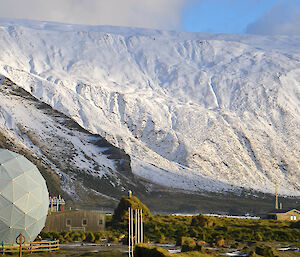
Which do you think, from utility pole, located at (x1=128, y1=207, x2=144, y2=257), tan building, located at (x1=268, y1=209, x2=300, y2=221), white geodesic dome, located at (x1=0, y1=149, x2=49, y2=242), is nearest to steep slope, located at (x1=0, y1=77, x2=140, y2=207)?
tan building, located at (x1=268, y1=209, x2=300, y2=221)

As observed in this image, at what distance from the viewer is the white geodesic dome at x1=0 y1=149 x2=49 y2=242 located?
1503 inches

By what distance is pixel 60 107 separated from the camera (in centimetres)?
17900

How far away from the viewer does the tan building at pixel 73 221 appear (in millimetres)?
59250

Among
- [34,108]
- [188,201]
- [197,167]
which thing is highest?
[34,108]

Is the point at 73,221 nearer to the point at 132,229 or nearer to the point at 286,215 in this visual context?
the point at 132,229

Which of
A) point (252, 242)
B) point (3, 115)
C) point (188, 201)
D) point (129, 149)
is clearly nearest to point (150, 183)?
point (188, 201)

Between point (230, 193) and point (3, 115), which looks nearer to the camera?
point (3, 115)

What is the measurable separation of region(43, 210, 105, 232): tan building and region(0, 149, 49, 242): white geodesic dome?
17.9 m

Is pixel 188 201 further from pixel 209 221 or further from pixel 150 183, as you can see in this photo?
pixel 209 221

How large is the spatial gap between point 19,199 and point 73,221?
2175 cm

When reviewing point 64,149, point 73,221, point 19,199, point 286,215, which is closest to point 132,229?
point 19,199

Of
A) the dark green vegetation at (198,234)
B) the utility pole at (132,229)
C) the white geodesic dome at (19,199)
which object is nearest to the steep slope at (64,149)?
the dark green vegetation at (198,234)

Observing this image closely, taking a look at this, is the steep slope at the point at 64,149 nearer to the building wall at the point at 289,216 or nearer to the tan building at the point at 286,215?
the tan building at the point at 286,215

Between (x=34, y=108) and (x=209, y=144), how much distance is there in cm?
5554
